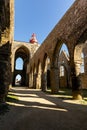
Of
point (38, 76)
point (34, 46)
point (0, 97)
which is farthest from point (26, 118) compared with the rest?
point (34, 46)

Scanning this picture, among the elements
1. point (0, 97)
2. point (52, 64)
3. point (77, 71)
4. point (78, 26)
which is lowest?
point (0, 97)

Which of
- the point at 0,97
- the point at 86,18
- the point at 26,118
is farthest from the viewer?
the point at 86,18

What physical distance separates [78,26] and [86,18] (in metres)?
0.73

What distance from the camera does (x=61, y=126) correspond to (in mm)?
3713

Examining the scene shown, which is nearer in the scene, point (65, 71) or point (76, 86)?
point (76, 86)

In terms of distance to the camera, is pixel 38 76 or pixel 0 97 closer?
pixel 0 97

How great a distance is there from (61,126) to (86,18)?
19.9 ft

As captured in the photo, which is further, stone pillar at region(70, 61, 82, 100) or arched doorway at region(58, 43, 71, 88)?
arched doorway at region(58, 43, 71, 88)

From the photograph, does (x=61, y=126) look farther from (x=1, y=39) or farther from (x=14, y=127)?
(x=1, y=39)

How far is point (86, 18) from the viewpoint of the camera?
8.14 metres

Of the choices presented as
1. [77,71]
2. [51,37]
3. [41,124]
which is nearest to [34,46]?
[51,37]

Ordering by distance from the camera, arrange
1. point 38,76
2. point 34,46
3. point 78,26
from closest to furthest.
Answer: point 78,26
point 38,76
point 34,46

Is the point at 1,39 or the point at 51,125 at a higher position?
the point at 1,39

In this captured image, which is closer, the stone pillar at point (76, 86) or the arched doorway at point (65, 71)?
the stone pillar at point (76, 86)
